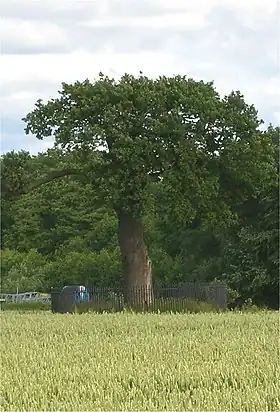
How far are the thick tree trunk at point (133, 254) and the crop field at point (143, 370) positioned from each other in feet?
53.6

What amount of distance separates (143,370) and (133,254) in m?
23.7

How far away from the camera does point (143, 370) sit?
11.1 meters

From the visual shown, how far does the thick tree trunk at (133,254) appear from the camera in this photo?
34688 mm

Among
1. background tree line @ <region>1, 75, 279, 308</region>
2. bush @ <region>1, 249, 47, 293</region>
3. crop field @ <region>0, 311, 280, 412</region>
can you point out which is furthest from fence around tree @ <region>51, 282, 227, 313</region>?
bush @ <region>1, 249, 47, 293</region>

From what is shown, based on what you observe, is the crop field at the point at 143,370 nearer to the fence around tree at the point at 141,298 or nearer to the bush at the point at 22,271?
the fence around tree at the point at 141,298

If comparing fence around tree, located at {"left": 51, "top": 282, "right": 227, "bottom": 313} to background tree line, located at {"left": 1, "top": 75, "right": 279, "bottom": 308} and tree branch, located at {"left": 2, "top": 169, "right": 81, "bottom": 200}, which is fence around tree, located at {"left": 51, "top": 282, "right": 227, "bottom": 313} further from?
tree branch, located at {"left": 2, "top": 169, "right": 81, "bottom": 200}

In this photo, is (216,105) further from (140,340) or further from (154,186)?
(140,340)

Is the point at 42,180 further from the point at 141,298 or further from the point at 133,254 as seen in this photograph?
the point at 141,298

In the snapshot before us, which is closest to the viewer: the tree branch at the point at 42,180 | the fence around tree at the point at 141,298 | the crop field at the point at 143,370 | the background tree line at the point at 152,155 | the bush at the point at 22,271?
the crop field at the point at 143,370

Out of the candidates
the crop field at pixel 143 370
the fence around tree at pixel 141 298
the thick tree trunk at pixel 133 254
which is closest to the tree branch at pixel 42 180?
the thick tree trunk at pixel 133 254

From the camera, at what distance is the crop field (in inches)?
Result: 358

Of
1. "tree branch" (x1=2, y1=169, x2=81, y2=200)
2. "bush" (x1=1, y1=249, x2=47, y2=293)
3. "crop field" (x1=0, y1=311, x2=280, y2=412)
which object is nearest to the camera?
"crop field" (x1=0, y1=311, x2=280, y2=412)

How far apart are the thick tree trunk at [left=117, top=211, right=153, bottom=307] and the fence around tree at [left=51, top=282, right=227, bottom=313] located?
17.1 inches

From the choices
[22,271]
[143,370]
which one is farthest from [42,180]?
[143,370]
